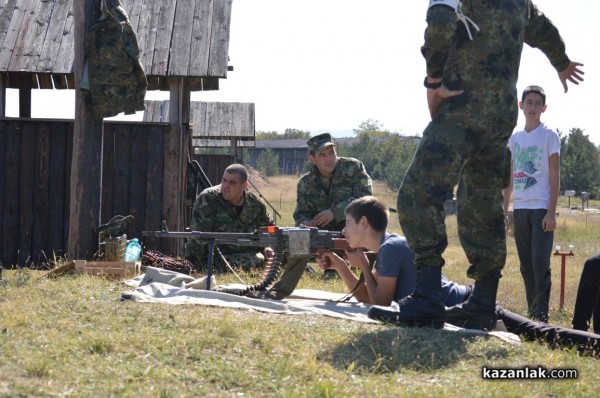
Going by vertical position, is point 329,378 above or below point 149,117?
below

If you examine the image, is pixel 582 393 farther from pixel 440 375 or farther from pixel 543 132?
pixel 543 132

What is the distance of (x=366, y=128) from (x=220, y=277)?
4688 inches

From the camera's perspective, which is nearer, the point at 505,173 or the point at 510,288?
the point at 505,173

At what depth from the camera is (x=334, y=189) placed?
33.1 ft

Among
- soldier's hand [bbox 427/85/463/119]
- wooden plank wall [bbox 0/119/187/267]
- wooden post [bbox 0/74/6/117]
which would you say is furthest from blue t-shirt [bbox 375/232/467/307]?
wooden post [bbox 0/74/6/117]

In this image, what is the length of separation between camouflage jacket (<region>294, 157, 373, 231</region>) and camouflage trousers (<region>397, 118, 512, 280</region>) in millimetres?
4127

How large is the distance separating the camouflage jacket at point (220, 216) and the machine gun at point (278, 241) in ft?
8.62

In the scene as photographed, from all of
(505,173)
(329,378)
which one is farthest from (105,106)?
(329,378)

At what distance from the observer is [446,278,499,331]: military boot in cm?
570

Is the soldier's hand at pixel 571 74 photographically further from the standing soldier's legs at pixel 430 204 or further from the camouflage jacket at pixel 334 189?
the camouflage jacket at pixel 334 189

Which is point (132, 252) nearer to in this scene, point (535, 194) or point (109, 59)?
point (109, 59)

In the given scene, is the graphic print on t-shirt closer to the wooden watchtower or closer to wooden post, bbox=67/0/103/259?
wooden post, bbox=67/0/103/259

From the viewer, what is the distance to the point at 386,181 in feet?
221

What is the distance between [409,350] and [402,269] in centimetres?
142
